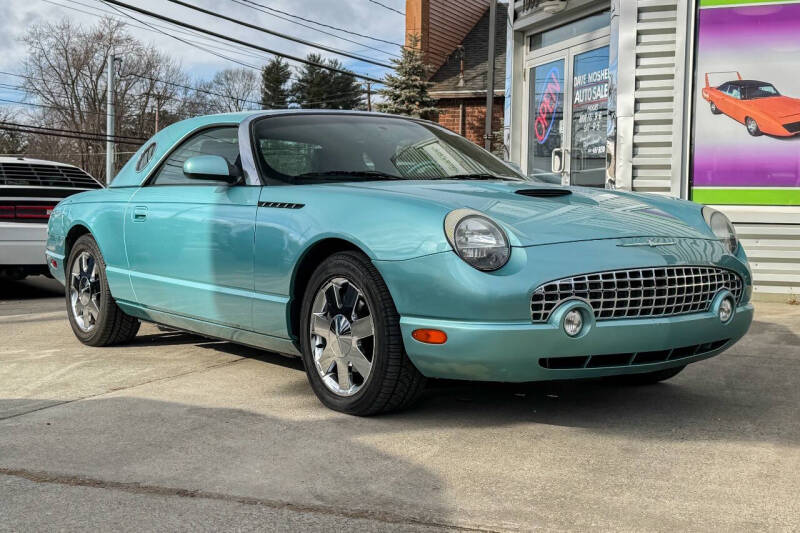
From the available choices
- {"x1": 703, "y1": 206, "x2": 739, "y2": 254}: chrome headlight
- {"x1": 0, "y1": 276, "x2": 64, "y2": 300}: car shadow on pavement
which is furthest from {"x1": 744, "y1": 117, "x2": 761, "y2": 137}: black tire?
{"x1": 0, "y1": 276, "x2": 64, "y2": 300}: car shadow on pavement

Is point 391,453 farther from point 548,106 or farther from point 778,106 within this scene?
point 548,106

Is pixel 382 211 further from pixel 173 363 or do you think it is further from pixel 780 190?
pixel 780 190

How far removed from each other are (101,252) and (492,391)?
2702 millimetres

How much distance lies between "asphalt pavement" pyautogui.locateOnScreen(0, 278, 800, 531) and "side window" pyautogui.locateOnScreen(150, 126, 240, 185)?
107 cm

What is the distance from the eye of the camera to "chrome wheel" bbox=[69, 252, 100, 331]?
569cm

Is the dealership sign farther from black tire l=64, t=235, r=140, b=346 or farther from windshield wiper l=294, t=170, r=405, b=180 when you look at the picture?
windshield wiper l=294, t=170, r=405, b=180

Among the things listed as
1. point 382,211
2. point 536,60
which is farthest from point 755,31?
point 382,211

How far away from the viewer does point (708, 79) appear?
8750mm

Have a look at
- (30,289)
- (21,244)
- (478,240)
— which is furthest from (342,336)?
(30,289)

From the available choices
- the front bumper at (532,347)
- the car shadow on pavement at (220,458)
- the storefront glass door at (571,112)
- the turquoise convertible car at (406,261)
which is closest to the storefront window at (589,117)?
the storefront glass door at (571,112)

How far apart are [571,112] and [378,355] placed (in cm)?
828

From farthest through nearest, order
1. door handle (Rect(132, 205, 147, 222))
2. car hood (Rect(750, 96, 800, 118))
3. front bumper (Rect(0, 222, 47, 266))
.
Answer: front bumper (Rect(0, 222, 47, 266)), car hood (Rect(750, 96, 800, 118)), door handle (Rect(132, 205, 147, 222))

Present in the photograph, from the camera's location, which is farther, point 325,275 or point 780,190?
point 780,190

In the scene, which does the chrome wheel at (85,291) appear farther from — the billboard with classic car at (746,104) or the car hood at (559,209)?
the billboard with classic car at (746,104)
